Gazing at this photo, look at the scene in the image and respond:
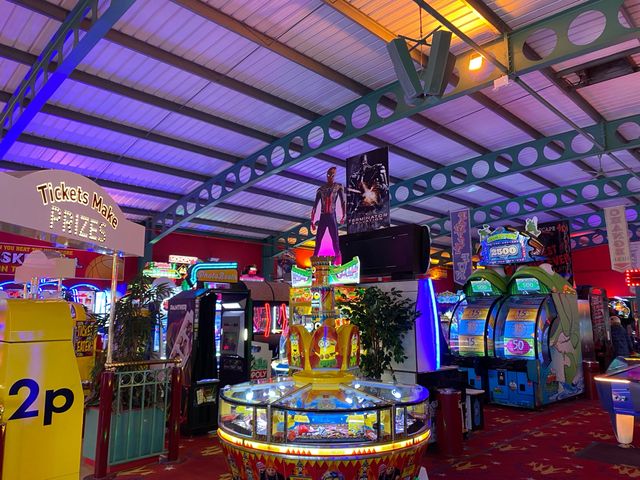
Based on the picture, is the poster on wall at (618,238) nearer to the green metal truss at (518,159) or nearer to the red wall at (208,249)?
the green metal truss at (518,159)

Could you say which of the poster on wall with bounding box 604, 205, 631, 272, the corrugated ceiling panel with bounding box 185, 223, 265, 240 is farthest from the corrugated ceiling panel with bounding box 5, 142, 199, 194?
the poster on wall with bounding box 604, 205, 631, 272

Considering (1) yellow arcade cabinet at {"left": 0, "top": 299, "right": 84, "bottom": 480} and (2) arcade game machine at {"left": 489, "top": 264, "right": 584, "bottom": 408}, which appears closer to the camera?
(1) yellow arcade cabinet at {"left": 0, "top": 299, "right": 84, "bottom": 480}

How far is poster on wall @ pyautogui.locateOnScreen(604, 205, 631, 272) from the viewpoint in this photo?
1105cm

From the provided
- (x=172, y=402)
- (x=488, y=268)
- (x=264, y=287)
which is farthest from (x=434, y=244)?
(x=172, y=402)

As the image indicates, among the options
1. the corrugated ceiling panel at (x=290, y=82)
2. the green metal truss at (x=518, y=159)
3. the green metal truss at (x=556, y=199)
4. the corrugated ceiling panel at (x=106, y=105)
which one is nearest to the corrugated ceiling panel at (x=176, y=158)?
the corrugated ceiling panel at (x=106, y=105)

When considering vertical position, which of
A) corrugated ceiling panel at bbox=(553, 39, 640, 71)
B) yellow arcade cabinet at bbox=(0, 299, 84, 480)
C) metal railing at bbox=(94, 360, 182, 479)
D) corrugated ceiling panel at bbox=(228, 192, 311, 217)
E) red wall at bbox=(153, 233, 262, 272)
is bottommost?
metal railing at bbox=(94, 360, 182, 479)

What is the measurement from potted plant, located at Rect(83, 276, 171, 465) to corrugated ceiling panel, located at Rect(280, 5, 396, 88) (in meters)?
3.97

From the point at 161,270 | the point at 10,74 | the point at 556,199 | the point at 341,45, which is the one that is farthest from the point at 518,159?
the point at 161,270

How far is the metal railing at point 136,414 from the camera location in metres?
4.42

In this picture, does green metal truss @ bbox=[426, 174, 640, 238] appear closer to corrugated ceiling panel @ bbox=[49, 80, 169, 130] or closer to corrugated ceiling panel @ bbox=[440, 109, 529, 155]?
corrugated ceiling panel @ bbox=[440, 109, 529, 155]

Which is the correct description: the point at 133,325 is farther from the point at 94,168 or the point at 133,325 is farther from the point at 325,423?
the point at 94,168

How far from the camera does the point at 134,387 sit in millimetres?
4977

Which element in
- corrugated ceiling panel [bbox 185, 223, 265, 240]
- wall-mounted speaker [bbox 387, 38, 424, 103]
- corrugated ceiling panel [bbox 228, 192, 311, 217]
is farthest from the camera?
corrugated ceiling panel [bbox 185, 223, 265, 240]

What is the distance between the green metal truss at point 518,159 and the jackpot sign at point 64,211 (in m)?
9.50
